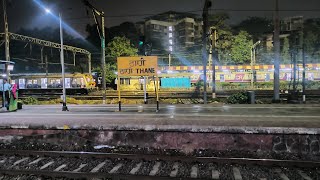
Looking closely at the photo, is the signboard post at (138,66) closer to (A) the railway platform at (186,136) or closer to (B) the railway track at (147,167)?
(A) the railway platform at (186,136)

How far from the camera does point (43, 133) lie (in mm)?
11195

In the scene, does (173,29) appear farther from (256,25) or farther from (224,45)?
(224,45)

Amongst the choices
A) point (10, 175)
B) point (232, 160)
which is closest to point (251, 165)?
point (232, 160)

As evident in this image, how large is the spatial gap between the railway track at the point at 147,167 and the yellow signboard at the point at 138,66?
718cm

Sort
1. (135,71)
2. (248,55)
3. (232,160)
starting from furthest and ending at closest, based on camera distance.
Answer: (248,55) → (135,71) → (232,160)

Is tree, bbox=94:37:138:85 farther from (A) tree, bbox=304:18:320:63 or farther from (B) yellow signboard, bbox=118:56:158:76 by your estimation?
(B) yellow signboard, bbox=118:56:158:76

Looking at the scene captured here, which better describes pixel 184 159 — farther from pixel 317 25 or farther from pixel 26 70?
pixel 26 70

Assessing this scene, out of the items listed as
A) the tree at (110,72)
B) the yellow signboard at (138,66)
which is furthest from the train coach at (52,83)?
the yellow signboard at (138,66)

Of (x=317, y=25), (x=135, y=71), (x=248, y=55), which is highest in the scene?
(x=317, y=25)

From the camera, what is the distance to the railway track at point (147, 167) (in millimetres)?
7285

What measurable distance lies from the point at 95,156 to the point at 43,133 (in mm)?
3327

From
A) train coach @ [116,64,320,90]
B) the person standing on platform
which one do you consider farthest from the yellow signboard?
train coach @ [116,64,320,90]

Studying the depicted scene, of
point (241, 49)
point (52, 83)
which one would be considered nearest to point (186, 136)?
point (52, 83)

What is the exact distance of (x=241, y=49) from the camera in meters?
Answer: 51.7
